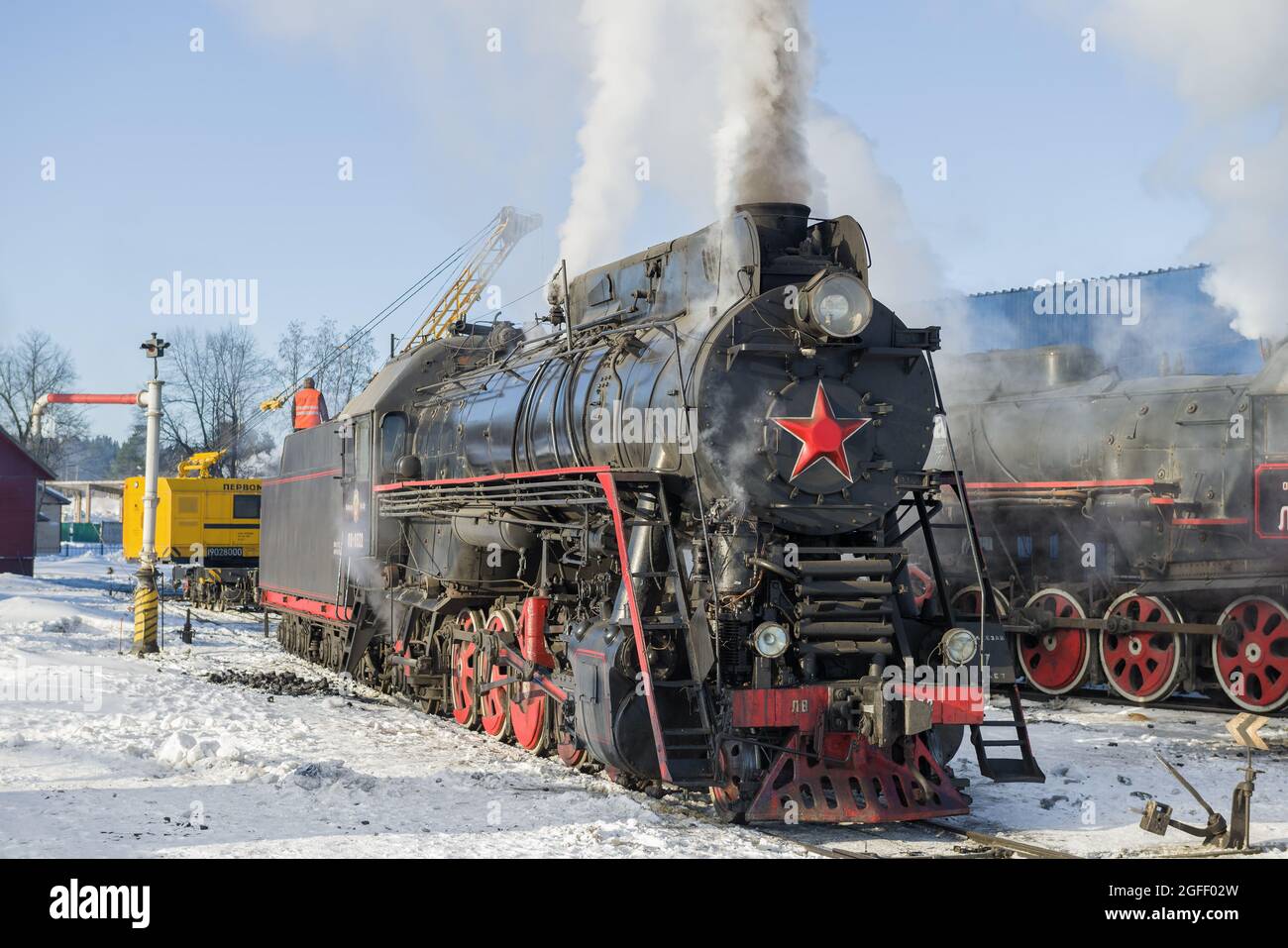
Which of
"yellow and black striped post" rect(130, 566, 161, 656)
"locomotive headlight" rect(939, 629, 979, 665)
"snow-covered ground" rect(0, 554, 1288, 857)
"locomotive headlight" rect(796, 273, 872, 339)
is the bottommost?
"snow-covered ground" rect(0, 554, 1288, 857)

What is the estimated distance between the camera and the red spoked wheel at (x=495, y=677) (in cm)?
1190

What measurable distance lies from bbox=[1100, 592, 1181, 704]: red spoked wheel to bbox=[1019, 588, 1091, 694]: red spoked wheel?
32 cm

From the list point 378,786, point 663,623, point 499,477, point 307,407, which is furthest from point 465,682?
point 307,407

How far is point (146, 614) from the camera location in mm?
19469

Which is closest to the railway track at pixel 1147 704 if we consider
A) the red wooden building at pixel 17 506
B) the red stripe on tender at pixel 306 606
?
the red stripe on tender at pixel 306 606

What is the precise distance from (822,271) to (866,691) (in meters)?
3.02

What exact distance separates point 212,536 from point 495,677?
23.2 metres

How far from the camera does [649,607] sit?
905 cm

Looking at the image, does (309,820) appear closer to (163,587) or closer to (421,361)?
(421,361)

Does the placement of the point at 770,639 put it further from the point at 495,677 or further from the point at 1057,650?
the point at 1057,650

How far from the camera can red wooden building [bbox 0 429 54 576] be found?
3925 centimetres

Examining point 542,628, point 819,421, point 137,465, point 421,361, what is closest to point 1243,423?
point 819,421

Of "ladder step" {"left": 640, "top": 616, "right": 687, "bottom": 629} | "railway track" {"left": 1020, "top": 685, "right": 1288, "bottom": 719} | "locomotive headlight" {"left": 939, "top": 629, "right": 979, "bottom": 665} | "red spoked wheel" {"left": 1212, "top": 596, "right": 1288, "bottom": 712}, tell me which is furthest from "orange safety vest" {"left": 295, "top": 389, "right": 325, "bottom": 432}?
"locomotive headlight" {"left": 939, "top": 629, "right": 979, "bottom": 665}

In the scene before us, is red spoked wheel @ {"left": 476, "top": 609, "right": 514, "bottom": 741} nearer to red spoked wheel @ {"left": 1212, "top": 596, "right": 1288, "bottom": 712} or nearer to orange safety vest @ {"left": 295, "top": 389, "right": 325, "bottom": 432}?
red spoked wheel @ {"left": 1212, "top": 596, "right": 1288, "bottom": 712}
